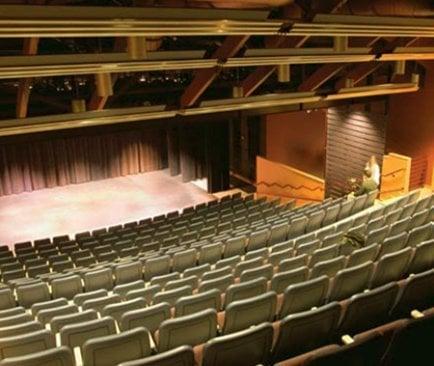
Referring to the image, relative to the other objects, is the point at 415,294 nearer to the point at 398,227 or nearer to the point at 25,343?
the point at 398,227

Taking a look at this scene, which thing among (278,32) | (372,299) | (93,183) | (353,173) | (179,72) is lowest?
(93,183)

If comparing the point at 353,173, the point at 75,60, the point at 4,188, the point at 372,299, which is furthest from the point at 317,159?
the point at 372,299

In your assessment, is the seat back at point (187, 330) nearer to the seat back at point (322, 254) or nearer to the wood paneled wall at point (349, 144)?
the seat back at point (322, 254)

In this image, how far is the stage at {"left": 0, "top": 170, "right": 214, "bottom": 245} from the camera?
42.4 ft

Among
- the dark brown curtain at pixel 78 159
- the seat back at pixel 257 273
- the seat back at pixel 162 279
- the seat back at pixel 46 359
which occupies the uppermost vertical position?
the seat back at pixel 46 359

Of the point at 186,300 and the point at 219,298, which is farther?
the point at 219,298

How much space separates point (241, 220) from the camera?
10.1 meters

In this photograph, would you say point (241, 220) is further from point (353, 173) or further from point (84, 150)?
point (84, 150)

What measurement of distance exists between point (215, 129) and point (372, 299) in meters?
12.8

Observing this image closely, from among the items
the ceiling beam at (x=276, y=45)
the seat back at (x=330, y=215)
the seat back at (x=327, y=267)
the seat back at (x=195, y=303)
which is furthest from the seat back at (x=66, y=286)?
the ceiling beam at (x=276, y=45)

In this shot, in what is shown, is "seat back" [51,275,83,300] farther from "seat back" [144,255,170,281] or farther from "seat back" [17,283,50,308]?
"seat back" [144,255,170,281]

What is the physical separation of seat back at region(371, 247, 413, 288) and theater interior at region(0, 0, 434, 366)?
2 centimetres

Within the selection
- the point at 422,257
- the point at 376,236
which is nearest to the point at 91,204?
the point at 376,236

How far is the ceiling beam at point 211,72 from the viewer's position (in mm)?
6699
